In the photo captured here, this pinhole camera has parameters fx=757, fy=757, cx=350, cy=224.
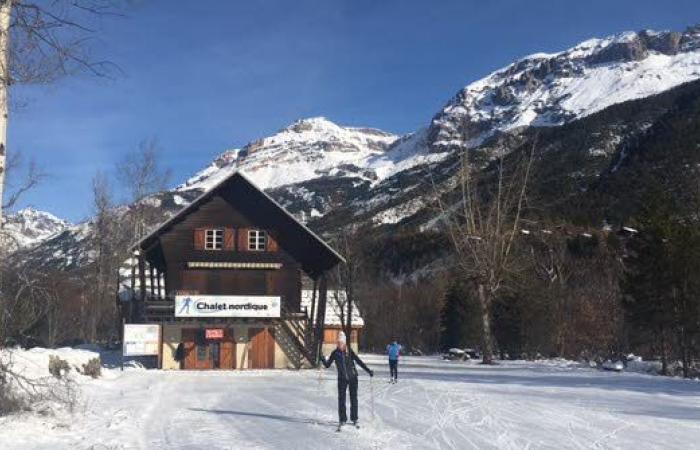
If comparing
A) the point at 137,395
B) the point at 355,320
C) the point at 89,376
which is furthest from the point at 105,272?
the point at 137,395

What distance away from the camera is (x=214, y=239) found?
130ft

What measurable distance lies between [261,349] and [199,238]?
6.70 metres

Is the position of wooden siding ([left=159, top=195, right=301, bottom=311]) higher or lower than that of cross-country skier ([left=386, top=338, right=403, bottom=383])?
higher

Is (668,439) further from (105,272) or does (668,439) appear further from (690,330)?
(105,272)

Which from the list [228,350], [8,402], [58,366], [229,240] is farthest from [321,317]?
[8,402]

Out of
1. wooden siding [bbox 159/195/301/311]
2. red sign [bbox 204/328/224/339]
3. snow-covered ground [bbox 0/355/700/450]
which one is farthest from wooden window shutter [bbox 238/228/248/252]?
snow-covered ground [bbox 0/355/700/450]

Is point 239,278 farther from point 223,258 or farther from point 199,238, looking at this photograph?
point 199,238

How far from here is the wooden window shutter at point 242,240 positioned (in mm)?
39562

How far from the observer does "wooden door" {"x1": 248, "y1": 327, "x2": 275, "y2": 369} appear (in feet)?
123

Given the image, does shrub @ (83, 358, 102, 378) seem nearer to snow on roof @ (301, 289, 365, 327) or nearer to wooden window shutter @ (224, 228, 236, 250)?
wooden window shutter @ (224, 228, 236, 250)

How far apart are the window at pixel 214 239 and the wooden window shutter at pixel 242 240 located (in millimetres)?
910

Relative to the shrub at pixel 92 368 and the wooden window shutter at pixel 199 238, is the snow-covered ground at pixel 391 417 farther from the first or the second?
the wooden window shutter at pixel 199 238

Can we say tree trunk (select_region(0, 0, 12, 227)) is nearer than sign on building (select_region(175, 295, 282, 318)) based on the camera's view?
Yes

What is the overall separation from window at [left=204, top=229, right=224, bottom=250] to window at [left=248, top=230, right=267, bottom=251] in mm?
1467
